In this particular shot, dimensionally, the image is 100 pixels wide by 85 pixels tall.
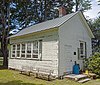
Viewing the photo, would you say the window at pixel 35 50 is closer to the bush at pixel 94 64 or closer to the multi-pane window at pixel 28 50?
the multi-pane window at pixel 28 50

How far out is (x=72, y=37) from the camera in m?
15.4

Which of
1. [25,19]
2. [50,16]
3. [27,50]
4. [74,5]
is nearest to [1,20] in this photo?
[25,19]

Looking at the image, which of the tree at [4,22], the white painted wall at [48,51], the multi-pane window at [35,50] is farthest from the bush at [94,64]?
the tree at [4,22]

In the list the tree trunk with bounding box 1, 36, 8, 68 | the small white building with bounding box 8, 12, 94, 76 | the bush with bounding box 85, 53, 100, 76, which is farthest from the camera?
the tree trunk with bounding box 1, 36, 8, 68

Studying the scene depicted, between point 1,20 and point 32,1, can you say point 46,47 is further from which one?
point 32,1

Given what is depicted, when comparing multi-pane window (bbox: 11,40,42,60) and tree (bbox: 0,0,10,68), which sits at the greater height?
tree (bbox: 0,0,10,68)

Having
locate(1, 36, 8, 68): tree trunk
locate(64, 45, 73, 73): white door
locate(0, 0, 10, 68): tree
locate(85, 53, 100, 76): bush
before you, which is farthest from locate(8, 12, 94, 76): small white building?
locate(0, 0, 10, 68): tree

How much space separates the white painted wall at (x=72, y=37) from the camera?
14.1m

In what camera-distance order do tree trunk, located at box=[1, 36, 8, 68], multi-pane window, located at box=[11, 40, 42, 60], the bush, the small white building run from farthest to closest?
tree trunk, located at box=[1, 36, 8, 68], multi-pane window, located at box=[11, 40, 42, 60], the bush, the small white building

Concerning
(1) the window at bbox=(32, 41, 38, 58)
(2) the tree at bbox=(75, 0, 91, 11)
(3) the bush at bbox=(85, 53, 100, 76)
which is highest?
(2) the tree at bbox=(75, 0, 91, 11)

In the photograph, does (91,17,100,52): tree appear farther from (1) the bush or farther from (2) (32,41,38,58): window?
(2) (32,41,38,58): window

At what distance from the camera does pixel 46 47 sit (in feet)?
49.9

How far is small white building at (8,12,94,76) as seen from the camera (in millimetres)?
14096

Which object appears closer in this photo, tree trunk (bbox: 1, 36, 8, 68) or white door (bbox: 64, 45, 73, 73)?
A: white door (bbox: 64, 45, 73, 73)
